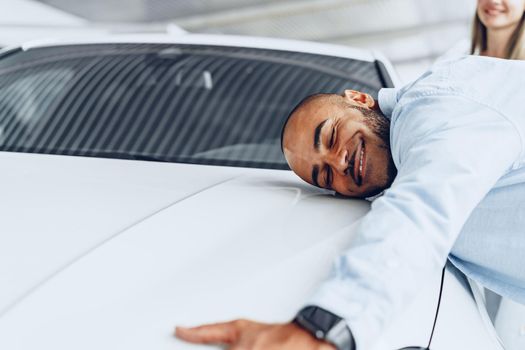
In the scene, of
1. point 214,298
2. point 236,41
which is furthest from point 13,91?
point 214,298

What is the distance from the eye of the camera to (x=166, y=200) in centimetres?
122

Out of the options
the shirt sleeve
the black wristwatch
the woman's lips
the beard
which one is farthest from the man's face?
the woman's lips

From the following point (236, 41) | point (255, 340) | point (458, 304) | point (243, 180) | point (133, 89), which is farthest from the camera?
point (236, 41)

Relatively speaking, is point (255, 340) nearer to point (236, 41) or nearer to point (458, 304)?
point (458, 304)

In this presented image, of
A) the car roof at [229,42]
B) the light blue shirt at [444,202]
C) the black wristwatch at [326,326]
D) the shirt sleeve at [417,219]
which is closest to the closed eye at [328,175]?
the light blue shirt at [444,202]

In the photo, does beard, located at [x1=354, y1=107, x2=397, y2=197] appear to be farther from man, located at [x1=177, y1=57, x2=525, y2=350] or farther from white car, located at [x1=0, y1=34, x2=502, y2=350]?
white car, located at [x1=0, y1=34, x2=502, y2=350]

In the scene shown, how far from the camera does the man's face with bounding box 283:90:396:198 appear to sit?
1.37m

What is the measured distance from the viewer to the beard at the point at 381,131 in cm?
139

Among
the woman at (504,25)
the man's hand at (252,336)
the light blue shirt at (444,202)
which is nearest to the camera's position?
the man's hand at (252,336)

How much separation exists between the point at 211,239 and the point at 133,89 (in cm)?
107

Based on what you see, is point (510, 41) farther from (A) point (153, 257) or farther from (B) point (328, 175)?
(A) point (153, 257)

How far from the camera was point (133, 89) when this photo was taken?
200cm

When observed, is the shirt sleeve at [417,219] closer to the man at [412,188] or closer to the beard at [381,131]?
the man at [412,188]

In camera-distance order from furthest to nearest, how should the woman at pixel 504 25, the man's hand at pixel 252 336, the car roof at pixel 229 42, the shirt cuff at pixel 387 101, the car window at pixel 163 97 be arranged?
the woman at pixel 504 25 → the car roof at pixel 229 42 → the car window at pixel 163 97 → the shirt cuff at pixel 387 101 → the man's hand at pixel 252 336
